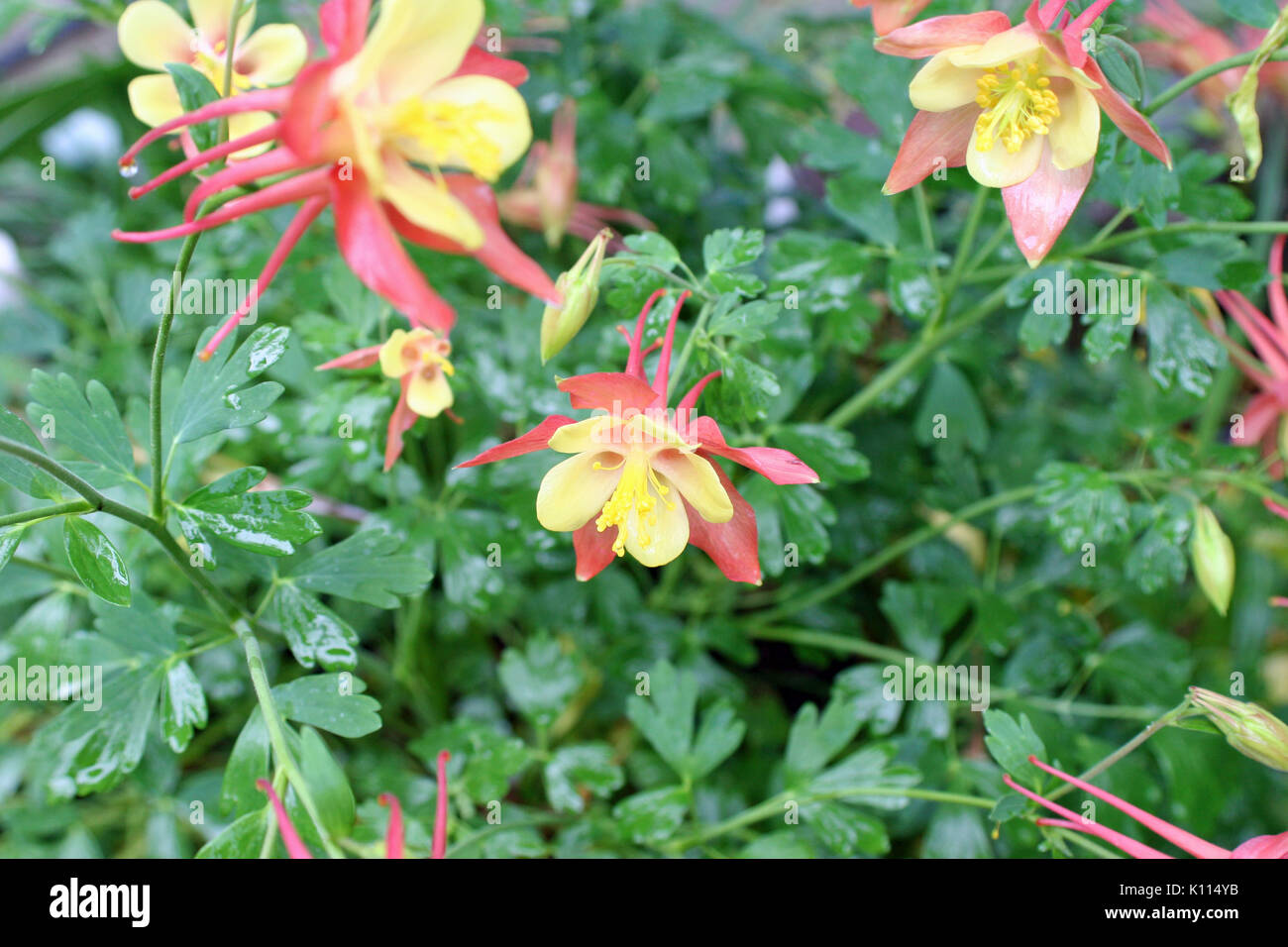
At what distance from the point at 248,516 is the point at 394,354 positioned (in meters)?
0.16

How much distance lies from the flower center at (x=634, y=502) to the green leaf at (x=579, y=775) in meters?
0.36

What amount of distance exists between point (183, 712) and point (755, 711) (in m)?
0.69

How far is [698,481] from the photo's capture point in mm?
630

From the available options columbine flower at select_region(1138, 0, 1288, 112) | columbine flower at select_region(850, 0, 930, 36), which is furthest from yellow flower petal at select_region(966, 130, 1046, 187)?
columbine flower at select_region(1138, 0, 1288, 112)

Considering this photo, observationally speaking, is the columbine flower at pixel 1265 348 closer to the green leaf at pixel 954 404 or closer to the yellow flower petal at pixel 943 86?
the green leaf at pixel 954 404

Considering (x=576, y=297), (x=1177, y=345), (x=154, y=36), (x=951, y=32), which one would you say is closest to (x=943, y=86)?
(x=951, y=32)

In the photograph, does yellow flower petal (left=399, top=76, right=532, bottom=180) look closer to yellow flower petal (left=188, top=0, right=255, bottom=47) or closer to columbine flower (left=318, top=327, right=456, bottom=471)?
columbine flower (left=318, top=327, right=456, bottom=471)

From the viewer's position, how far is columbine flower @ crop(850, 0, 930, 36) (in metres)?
0.70

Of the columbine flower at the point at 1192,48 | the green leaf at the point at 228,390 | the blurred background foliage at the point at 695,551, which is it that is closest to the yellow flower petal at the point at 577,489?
the blurred background foliage at the point at 695,551

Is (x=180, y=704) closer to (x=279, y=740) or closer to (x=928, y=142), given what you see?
(x=279, y=740)

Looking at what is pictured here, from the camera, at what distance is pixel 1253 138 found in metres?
0.71

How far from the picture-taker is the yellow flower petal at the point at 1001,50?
0.58m

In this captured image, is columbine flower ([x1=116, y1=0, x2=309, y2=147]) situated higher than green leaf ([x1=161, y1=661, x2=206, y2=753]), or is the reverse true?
columbine flower ([x1=116, y1=0, x2=309, y2=147])

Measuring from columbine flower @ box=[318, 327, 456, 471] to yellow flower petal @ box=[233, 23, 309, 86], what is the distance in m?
0.22
